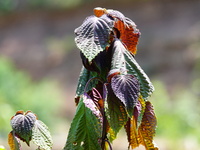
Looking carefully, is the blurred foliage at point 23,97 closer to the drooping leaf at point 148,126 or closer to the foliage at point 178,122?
the foliage at point 178,122

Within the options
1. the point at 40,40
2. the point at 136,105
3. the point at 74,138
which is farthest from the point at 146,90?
the point at 40,40

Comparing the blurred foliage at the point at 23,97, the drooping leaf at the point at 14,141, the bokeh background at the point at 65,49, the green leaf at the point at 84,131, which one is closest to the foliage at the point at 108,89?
the green leaf at the point at 84,131

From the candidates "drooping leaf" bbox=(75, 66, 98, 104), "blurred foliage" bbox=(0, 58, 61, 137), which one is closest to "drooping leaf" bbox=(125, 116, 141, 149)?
"drooping leaf" bbox=(75, 66, 98, 104)

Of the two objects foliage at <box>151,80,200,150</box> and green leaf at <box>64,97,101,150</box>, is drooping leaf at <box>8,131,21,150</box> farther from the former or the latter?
foliage at <box>151,80,200,150</box>

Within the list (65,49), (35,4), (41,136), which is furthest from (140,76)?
(35,4)

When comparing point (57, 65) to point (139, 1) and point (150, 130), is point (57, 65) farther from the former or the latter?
point (150, 130)

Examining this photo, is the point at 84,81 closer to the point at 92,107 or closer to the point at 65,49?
the point at 92,107
